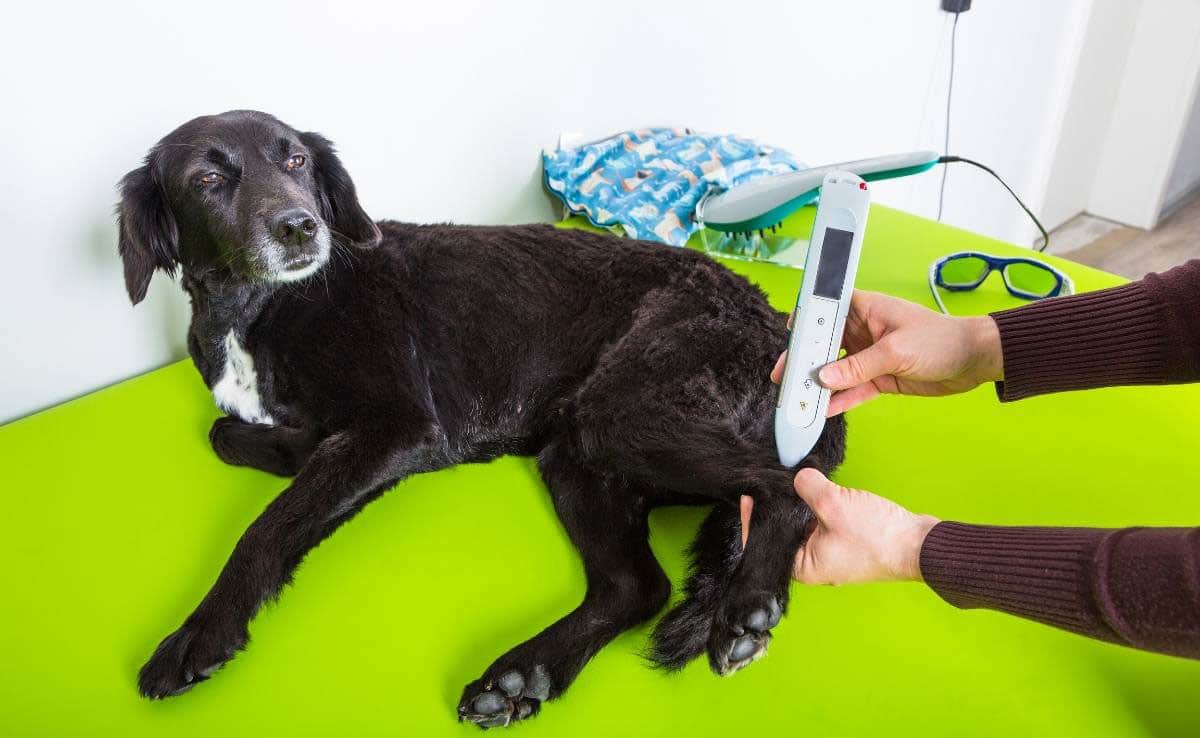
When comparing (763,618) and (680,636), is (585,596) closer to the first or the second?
(680,636)

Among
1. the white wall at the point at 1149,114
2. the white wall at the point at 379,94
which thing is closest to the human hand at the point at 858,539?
the white wall at the point at 379,94

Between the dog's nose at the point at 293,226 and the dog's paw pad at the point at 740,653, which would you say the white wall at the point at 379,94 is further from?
the dog's paw pad at the point at 740,653

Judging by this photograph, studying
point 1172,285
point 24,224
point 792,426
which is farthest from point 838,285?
point 24,224

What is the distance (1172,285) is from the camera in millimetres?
1197

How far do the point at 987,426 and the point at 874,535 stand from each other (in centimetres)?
64

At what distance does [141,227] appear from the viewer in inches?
52.6

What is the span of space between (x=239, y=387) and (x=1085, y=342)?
1330 mm

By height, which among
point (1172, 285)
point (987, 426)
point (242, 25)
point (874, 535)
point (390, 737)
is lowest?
point (987, 426)

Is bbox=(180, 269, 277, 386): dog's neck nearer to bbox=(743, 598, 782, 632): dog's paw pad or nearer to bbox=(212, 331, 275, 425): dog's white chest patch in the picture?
bbox=(212, 331, 275, 425): dog's white chest patch

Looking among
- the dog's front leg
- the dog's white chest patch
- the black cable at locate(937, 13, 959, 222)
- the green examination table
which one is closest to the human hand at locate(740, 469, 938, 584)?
the green examination table

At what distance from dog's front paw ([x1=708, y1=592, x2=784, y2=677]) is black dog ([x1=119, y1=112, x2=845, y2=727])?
A: 0.02 m

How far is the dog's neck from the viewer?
140 centimetres

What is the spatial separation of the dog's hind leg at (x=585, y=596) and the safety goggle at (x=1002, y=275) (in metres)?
0.99

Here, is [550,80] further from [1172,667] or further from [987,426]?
[1172,667]
